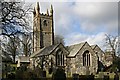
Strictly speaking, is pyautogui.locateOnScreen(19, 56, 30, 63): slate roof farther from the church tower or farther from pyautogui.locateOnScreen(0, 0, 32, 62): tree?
pyautogui.locateOnScreen(0, 0, 32, 62): tree

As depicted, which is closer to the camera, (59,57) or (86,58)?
(59,57)

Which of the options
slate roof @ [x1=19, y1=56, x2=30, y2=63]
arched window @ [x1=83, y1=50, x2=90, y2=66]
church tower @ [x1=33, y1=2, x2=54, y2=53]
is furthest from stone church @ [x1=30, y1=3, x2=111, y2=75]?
church tower @ [x1=33, y1=2, x2=54, y2=53]

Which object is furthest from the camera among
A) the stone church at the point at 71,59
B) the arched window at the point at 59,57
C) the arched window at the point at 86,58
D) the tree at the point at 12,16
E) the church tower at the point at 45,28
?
the church tower at the point at 45,28

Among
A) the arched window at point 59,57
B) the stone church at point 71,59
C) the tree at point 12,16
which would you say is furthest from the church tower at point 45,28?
the tree at point 12,16

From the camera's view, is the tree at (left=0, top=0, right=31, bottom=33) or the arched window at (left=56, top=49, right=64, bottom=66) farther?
the arched window at (left=56, top=49, right=64, bottom=66)

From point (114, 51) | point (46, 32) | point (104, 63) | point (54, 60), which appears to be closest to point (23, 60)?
point (46, 32)

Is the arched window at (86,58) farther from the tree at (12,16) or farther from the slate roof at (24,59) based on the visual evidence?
the tree at (12,16)

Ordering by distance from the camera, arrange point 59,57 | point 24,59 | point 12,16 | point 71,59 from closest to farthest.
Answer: point 12,16 → point 59,57 → point 71,59 → point 24,59

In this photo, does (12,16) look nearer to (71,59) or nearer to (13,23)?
(13,23)

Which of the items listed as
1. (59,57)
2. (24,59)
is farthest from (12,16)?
(24,59)

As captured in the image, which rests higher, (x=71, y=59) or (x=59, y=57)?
(x=59, y=57)

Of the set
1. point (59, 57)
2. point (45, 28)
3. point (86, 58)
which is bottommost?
point (86, 58)

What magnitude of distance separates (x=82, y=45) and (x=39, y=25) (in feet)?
51.7

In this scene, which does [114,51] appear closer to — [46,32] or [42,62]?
[42,62]
